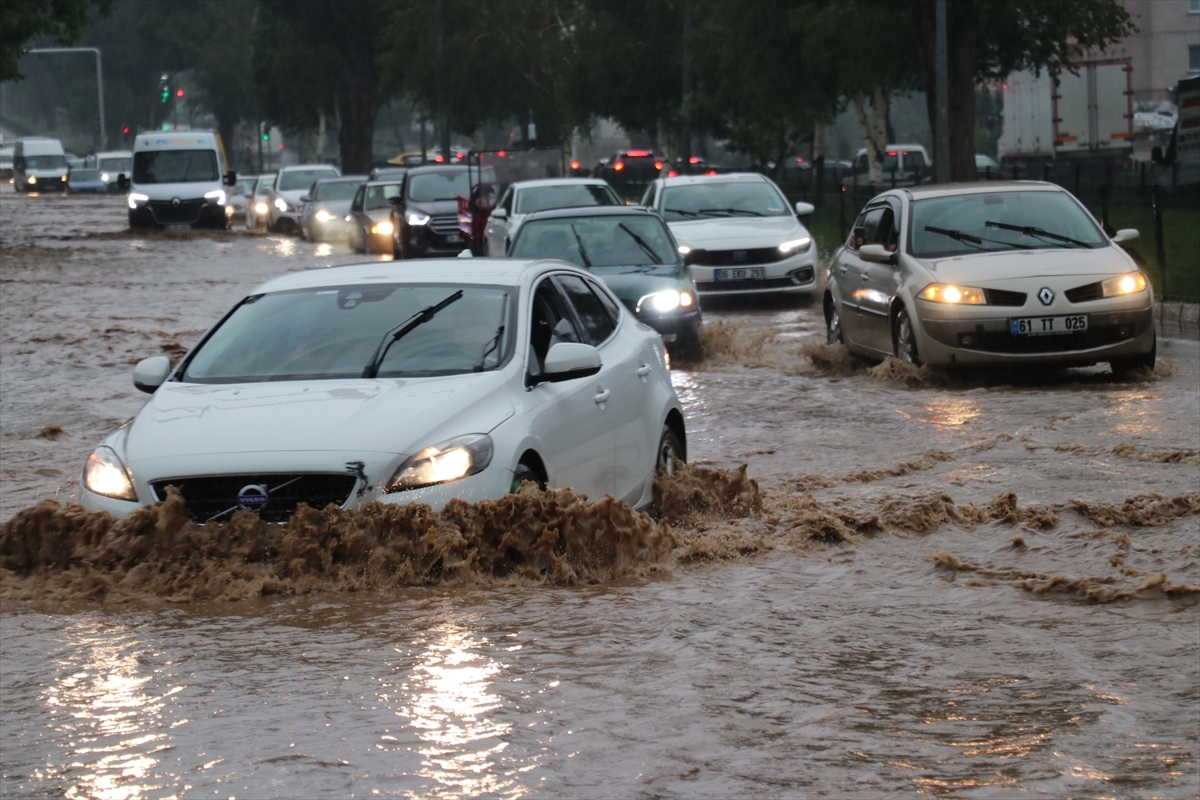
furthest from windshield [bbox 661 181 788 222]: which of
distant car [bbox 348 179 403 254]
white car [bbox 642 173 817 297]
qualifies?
distant car [bbox 348 179 403 254]

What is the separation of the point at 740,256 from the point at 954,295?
8.43m

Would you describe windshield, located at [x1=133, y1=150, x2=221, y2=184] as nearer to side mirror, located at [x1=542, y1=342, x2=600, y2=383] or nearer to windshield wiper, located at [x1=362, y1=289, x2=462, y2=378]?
windshield wiper, located at [x1=362, y1=289, x2=462, y2=378]

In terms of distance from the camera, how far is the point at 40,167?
282ft

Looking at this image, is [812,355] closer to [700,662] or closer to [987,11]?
[700,662]

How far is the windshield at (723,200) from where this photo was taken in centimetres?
2247

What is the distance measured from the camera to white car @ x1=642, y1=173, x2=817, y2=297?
838 inches

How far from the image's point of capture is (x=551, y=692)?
5348 millimetres

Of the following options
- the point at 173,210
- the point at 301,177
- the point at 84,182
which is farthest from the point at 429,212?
the point at 84,182

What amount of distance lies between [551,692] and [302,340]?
2593 millimetres

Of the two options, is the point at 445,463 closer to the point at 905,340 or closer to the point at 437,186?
the point at 905,340

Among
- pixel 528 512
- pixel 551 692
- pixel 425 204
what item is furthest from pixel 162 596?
pixel 425 204

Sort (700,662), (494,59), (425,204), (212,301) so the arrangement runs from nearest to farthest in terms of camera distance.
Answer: (700,662), (212,301), (425,204), (494,59)

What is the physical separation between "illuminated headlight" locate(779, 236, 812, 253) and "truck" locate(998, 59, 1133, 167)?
28.4m

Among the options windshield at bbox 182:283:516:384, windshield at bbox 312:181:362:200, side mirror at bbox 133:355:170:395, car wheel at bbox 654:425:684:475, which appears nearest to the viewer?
windshield at bbox 182:283:516:384
